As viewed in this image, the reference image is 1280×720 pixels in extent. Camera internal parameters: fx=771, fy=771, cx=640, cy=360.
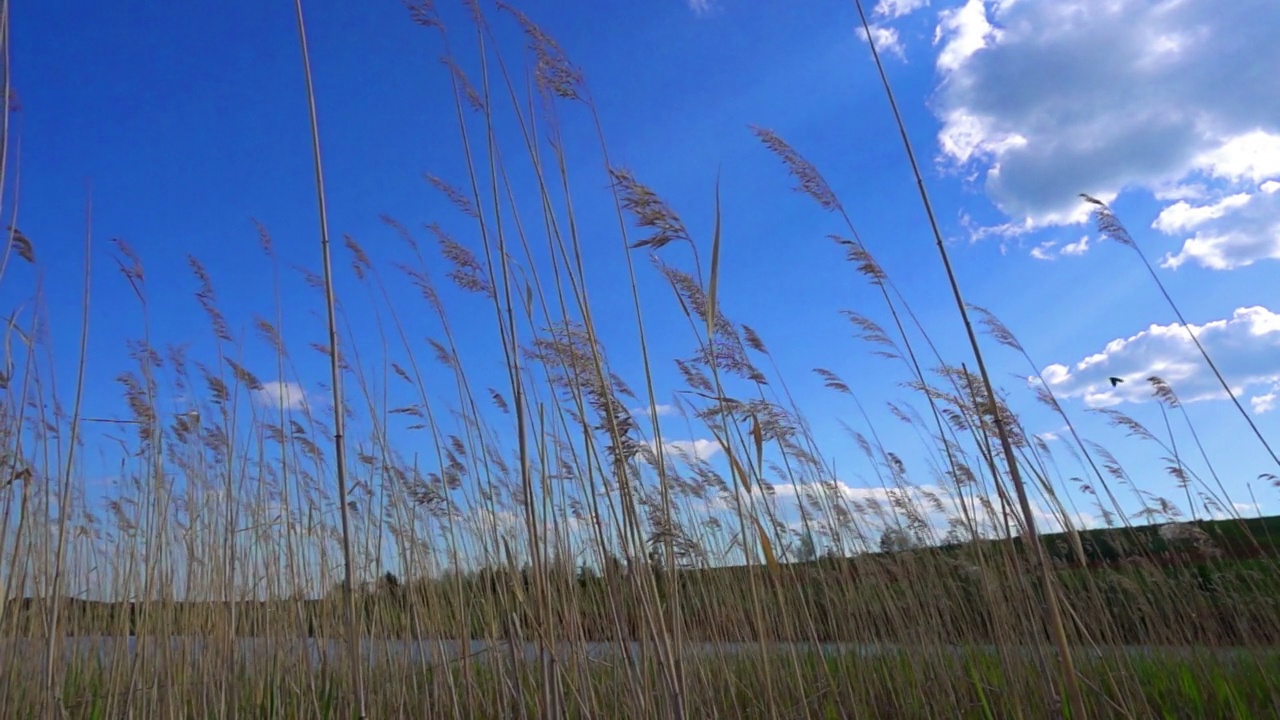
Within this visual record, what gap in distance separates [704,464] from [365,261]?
2154 mm

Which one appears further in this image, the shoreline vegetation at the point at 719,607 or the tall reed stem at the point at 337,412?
the shoreline vegetation at the point at 719,607

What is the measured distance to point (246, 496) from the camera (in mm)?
3180

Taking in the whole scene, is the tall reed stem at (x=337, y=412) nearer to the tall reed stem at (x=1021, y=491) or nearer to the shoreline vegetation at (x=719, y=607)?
the shoreline vegetation at (x=719, y=607)

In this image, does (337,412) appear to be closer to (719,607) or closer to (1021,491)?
(1021,491)

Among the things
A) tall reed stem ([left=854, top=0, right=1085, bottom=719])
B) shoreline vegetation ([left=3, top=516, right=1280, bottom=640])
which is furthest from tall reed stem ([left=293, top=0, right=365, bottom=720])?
tall reed stem ([left=854, top=0, right=1085, bottom=719])

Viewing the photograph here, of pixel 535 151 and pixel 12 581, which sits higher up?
pixel 535 151

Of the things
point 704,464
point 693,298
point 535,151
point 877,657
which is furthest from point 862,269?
point 704,464

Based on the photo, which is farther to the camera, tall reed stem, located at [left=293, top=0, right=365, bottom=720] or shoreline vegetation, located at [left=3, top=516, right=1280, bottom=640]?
shoreline vegetation, located at [left=3, top=516, right=1280, bottom=640]

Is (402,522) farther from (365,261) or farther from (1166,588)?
(1166,588)

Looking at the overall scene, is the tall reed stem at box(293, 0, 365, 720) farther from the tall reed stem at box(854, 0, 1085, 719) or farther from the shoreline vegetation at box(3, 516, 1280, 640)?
the tall reed stem at box(854, 0, 1085, 719)

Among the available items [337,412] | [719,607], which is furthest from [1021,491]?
[719,607]

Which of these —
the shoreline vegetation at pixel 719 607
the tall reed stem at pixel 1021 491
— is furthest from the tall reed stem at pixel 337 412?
the tall reed stem at pixel 1021 491

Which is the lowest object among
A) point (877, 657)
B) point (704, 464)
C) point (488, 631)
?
Result: point (877, 657)

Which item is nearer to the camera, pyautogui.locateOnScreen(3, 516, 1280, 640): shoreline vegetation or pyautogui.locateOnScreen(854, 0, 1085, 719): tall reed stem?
pyautogui.locateOnScreen(854, 0, 1085, 719): tall reed stem
